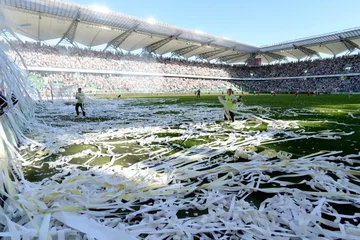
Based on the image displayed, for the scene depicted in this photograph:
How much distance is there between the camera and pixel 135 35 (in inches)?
1934

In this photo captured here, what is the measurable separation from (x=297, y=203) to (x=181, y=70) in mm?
60769

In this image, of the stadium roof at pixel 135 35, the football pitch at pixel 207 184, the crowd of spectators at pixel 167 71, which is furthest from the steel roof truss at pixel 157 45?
the football pitch at pixel 207 184

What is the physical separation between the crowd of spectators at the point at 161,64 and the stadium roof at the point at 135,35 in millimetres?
2168

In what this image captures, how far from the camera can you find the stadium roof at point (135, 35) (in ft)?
118

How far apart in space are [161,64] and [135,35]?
1157 centimetres

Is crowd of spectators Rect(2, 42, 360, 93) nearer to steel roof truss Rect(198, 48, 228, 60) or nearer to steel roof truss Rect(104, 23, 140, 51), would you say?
steel roof truss Rect(104, 23, 140, 51)

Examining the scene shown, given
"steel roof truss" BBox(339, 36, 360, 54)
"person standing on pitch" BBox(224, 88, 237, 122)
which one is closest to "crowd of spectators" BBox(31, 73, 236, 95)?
"steel roof truss" BBox(339, 36, 360, 54)

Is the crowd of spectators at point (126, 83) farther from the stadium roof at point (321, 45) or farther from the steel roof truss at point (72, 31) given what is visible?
the stadium roof at point (321, 45)

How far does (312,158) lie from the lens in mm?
4602

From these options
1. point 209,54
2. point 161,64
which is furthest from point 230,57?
point 161,64

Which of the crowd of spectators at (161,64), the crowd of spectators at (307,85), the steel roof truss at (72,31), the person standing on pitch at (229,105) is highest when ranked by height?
the steel roof truss at (72,31)

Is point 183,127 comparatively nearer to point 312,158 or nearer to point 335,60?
point 312,158

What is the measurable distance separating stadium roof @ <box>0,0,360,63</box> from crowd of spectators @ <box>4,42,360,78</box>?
7.11 ft

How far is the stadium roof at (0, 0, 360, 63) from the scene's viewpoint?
1416 inches
